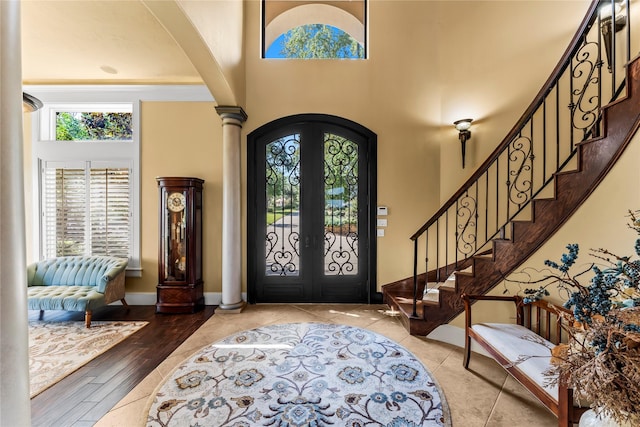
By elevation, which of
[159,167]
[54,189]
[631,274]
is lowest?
[631,274]

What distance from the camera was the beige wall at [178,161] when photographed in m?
4.14

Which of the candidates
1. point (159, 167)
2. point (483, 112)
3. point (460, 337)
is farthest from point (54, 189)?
point (483, 112)

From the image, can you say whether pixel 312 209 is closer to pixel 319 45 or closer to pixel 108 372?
pixel 319 45

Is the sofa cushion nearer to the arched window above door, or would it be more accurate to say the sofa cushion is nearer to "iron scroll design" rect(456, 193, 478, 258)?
the arched window above door

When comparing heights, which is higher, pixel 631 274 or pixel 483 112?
pixel 483 112

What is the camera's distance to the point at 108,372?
2.40 meters

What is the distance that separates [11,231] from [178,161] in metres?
3.35

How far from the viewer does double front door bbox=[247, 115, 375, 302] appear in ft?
13.8

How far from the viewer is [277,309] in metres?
3.92

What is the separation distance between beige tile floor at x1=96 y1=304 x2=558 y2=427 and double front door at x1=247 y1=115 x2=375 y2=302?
0.52 m

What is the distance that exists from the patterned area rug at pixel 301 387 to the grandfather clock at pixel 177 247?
1.25 m

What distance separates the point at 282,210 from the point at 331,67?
2356 mm

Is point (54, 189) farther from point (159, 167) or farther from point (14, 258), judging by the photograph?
point (14, 258)

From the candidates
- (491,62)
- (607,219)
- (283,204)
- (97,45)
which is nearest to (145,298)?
(283,204)
